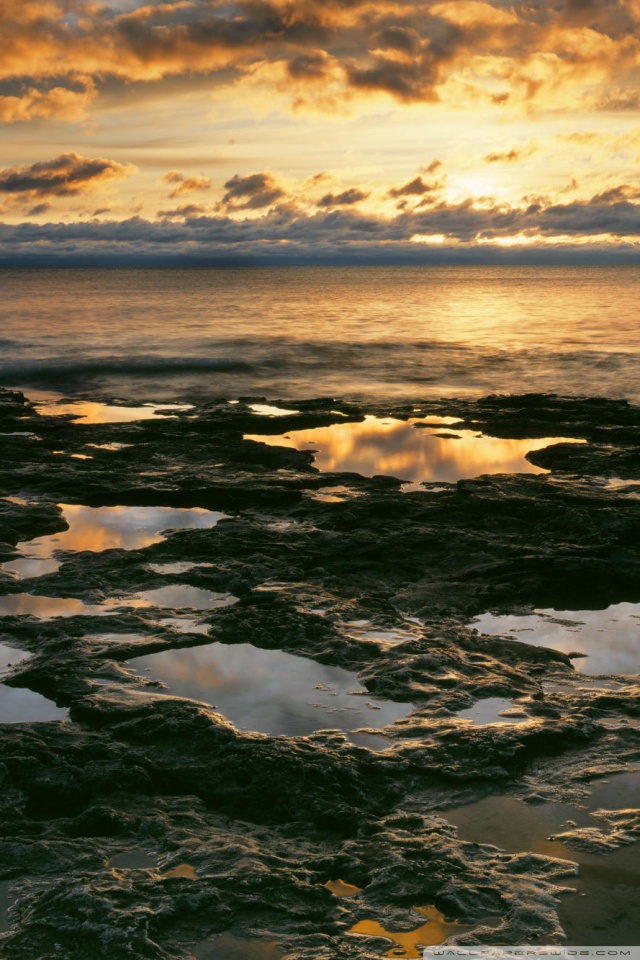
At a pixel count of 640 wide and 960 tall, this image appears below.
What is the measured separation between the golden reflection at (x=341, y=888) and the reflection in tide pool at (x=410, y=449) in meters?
8.09

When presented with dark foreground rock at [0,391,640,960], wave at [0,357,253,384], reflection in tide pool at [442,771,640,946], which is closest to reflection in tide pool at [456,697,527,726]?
dark foreground rock at [0,391,640,960]

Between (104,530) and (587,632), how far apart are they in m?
5.08

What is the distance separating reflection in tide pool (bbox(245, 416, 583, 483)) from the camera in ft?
40.5

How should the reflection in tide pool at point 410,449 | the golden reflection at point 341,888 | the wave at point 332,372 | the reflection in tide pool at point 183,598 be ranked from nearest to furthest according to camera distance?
the golden reflection at point 341,888
the reflection in tide pool at point 183,598
the reflection in tide pool at point 410,449
the wave at point 332,372

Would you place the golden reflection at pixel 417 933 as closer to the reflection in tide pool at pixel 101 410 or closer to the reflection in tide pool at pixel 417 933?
the reflection in tide pool at pixel 417 933

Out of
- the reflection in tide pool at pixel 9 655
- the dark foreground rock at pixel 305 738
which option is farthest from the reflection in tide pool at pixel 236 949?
the reflection in tide pool at pixel 9 655

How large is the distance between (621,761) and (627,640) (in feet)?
6.28

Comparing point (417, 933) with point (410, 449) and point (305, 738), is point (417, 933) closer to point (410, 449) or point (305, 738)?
point (305, 738)

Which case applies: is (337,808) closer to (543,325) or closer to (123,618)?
(123,618)

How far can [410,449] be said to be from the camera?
550 inches

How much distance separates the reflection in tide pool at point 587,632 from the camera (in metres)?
6.25

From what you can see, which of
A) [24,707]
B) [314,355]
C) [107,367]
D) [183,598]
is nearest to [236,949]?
[24,707]

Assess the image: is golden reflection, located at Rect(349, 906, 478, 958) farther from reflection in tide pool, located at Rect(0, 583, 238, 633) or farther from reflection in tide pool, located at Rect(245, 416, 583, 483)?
reflection in tide pool, located at Rect(245, 416, 583, 483)

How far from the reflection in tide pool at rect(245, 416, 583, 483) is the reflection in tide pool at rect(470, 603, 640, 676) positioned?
15.2 feet
